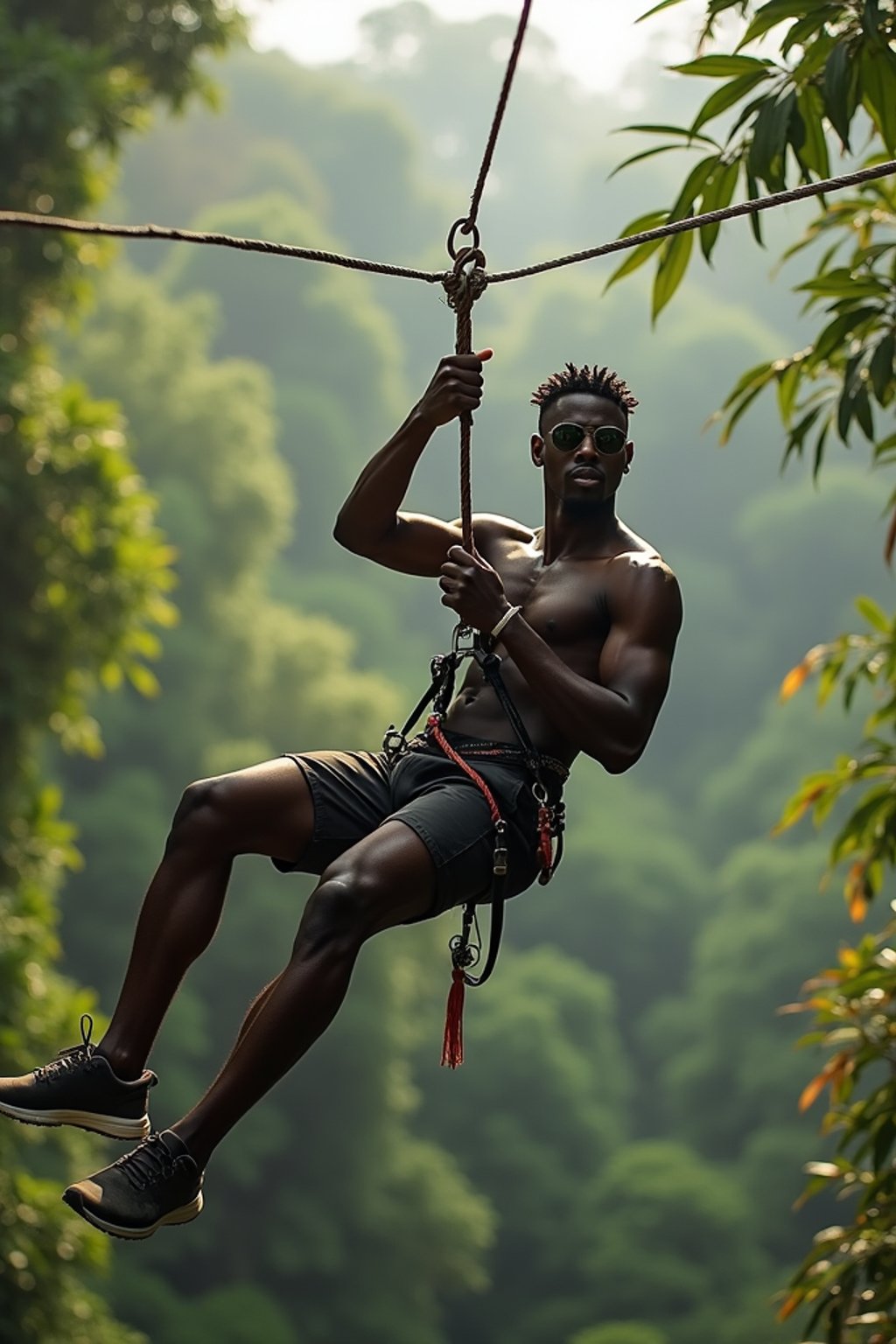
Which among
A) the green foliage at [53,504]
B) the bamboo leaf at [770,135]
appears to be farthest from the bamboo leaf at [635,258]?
the green foliage at [53,504]

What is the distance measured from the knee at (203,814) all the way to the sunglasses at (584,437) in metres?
0.79

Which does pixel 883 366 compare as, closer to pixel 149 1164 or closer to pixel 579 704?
pixel 579 704

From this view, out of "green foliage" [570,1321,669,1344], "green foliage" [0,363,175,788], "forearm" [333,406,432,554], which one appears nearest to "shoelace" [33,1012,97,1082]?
"forearm" [333,406,432,554]

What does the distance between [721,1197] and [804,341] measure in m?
38.1

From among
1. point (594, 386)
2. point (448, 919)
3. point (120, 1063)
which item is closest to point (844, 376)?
point (594, 386)

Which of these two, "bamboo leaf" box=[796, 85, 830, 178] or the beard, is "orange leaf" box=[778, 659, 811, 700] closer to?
Result: "bamboo leaf" box=[796, 85, 830, 178]

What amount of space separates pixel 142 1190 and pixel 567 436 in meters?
1.34

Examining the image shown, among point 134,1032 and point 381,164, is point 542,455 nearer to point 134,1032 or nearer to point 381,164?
point 134,1032

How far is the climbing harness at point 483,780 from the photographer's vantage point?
2.92 metres

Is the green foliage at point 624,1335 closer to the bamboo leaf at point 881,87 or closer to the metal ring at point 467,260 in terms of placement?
the bamboo leaf at point 881,87

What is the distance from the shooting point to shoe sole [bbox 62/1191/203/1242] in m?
2.53

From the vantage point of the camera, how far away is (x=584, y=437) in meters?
3.14

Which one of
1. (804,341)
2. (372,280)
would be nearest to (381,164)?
(372,280)

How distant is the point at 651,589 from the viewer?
301 centimetres
